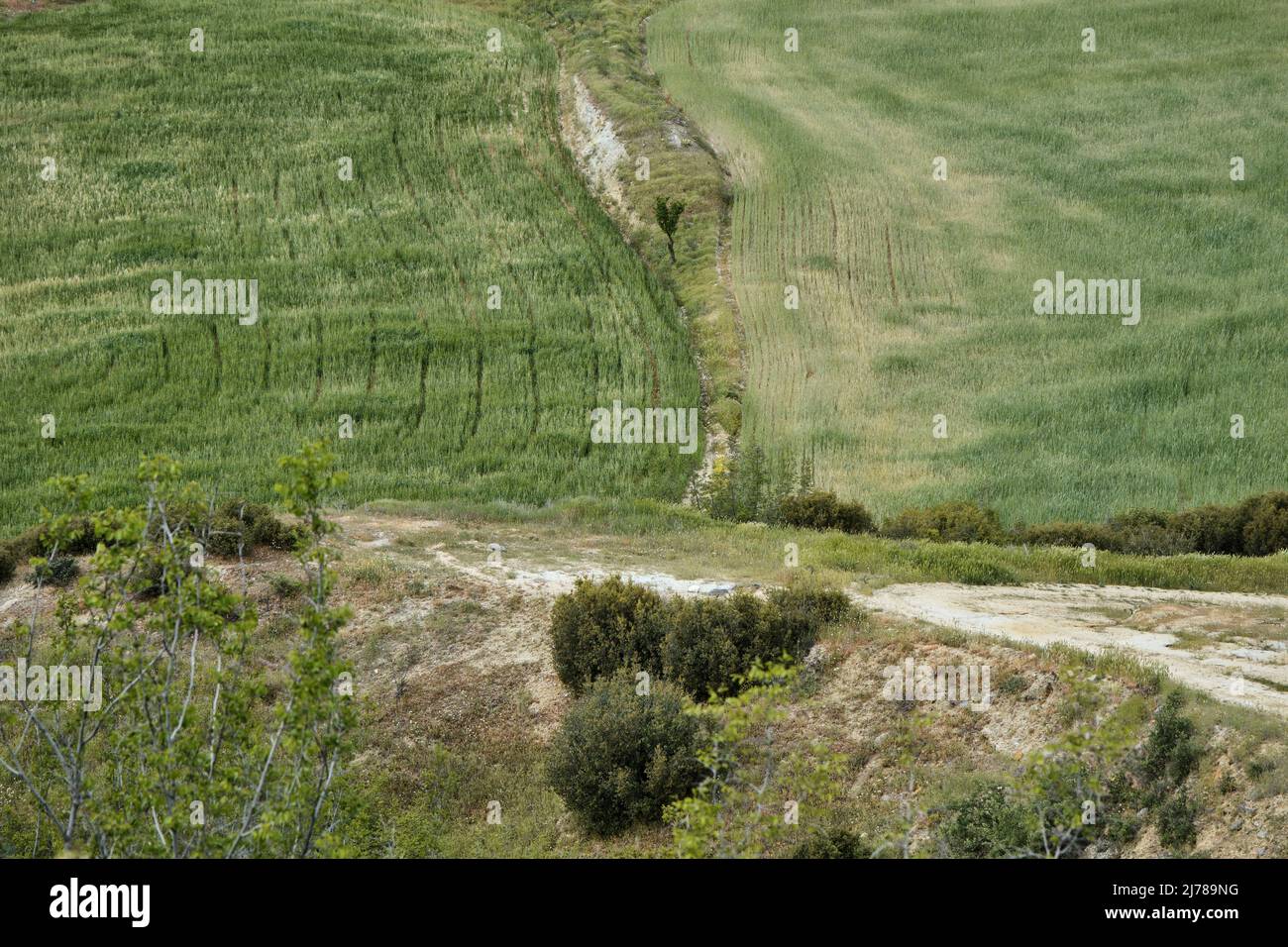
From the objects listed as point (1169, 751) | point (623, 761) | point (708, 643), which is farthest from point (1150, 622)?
point (623, 761)

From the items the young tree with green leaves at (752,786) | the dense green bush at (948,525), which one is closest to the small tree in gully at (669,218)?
the dense green bush at (948,525)

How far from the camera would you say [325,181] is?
53344 mm

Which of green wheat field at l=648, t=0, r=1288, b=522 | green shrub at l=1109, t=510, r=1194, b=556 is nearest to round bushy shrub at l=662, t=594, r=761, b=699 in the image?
green shrub at l=1109, t=510, r=1194, b=556

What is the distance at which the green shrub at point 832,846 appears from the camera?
51.7 ft

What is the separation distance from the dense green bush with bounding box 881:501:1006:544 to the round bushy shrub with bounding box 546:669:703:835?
34.5 ft

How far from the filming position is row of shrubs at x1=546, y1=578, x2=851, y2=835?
18.8 m

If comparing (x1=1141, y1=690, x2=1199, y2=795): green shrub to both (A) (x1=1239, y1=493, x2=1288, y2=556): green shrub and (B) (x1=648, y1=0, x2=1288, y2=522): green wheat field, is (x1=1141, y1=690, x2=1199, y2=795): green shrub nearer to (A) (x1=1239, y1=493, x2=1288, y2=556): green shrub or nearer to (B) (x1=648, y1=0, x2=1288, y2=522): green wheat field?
(A) (x1=1239, y1=493, x2=1288, y2=556): green shrub

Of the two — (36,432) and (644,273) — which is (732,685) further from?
(644,273)

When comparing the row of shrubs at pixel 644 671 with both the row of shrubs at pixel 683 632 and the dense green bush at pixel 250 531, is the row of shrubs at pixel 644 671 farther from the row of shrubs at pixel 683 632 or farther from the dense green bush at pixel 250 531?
the dense green bush at pixel 250 531

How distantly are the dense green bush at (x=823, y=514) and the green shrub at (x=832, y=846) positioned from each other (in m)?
13.6

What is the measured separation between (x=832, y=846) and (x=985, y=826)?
1783 mm

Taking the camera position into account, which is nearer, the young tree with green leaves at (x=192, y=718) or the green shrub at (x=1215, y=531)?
the young tree with green leaves at (x=192, y=718)

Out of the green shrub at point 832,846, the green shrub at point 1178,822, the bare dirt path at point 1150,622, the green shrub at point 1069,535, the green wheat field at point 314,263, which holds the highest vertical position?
the green wheat field at point 314,263

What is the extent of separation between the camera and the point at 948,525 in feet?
95.6
